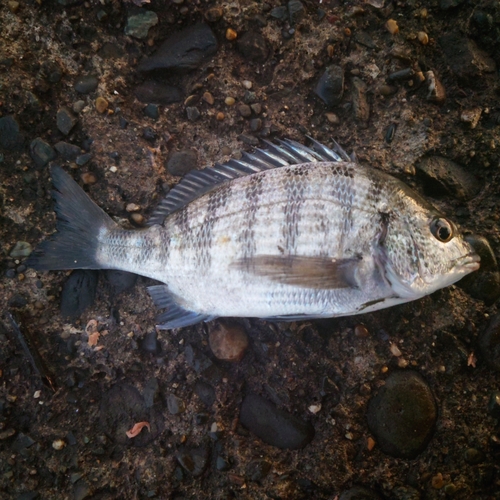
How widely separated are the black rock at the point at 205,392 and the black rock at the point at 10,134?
196 cm

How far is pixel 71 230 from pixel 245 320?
125 centimetres

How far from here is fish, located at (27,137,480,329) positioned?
209 cm

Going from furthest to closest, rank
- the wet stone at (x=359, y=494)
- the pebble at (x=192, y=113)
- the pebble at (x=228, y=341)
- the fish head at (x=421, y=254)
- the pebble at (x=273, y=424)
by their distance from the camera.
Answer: the pebble at (x=192, y=113)
the pebble at (x=228, y=341)
the pebble at (x=273, y=424)
the wet stone at (x=359, y=494)
the fish head at (x=421, y=254)

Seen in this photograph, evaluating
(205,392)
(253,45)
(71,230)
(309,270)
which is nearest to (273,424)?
(205,392)

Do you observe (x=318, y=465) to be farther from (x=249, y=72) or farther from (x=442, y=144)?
(x=249, y=72)

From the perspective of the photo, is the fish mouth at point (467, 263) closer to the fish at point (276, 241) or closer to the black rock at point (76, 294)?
the fish at point (276, 241)

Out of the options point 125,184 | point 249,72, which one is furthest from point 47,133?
point 249,72

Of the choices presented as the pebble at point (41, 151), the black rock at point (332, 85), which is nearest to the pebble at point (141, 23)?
the pebble at point (41, 151)

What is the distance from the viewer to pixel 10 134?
2578mm

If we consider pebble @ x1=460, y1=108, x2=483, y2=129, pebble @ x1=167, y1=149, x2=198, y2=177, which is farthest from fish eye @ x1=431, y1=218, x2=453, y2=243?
pebble @ x1=167, y1=149, x2=198, y2=177

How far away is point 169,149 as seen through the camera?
8.76ft

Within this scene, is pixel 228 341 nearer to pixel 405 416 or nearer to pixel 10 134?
pixel 405 416

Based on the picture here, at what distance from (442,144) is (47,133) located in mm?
2558

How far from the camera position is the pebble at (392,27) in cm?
251
